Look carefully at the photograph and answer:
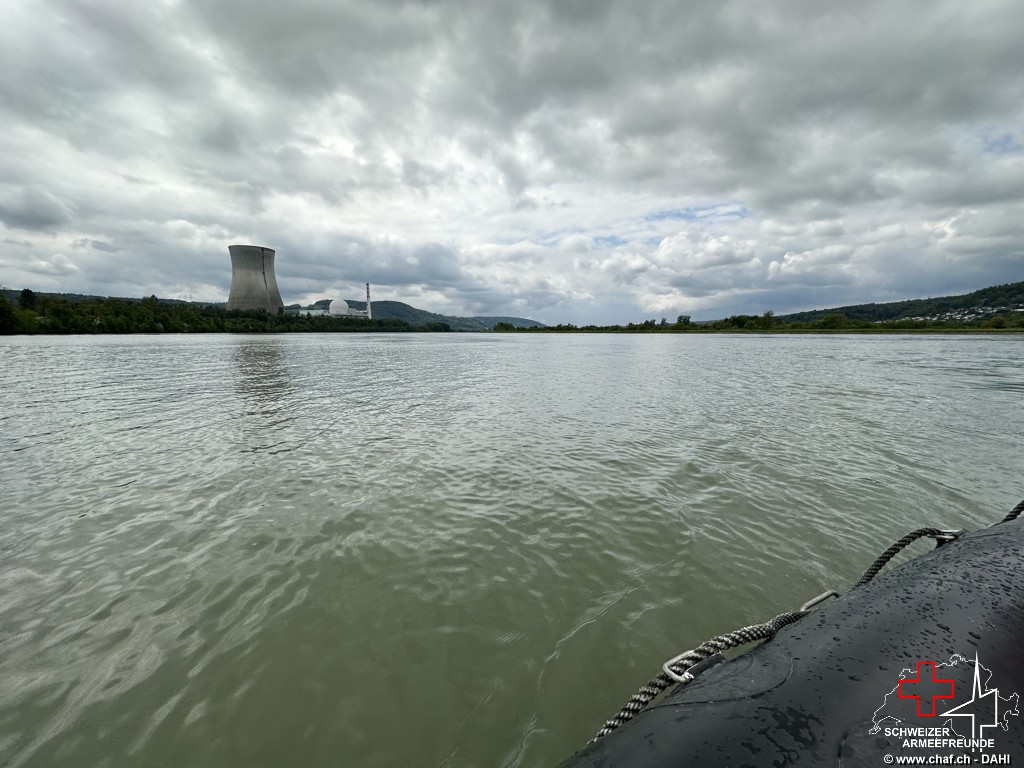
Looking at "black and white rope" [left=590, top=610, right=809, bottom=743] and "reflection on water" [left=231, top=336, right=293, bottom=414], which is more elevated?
"black and white rope" [left=590, top=610, right=809, bottom=743]

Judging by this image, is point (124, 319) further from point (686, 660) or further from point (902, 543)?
point (902, 543)

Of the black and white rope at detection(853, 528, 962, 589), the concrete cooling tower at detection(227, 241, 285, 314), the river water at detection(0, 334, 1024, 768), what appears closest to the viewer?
the river water at detection(0, 334, 1024, 768)

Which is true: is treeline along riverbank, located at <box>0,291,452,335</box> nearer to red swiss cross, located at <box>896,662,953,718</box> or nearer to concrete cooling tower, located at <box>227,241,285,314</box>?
concrete cooling tower, located at <box>227,241,285,314</box>

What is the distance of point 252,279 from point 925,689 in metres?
177

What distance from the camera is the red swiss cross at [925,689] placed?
205 cm

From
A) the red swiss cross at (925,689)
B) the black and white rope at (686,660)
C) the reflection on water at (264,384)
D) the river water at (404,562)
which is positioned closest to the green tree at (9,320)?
the reflection on water at (264,384)

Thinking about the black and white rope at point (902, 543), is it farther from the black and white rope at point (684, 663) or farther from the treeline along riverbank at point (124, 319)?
the treeline along riverbank at point (124, 319)

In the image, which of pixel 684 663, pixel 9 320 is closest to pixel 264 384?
pixel 684 663

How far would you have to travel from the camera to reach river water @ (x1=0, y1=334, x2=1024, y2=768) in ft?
12.9

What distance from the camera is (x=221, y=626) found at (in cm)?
512

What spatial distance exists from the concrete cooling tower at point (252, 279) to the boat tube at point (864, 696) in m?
170

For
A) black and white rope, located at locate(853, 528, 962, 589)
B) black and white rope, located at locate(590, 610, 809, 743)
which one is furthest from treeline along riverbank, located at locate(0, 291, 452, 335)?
black and white rope, located at locate(853, 528, 962, 589)

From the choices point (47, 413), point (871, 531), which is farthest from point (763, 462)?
point (47, 413)

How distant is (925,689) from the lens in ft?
7.10
